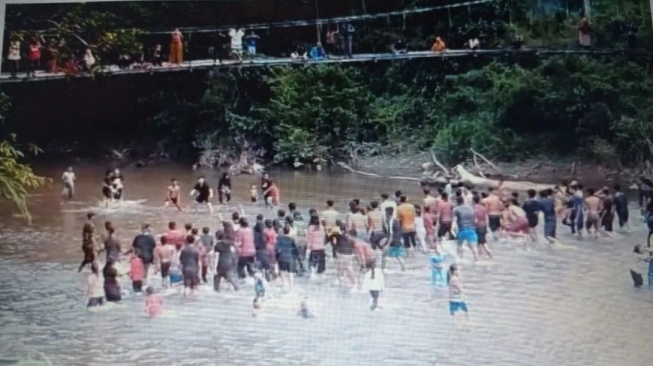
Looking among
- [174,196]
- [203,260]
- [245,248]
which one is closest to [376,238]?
[245,248]

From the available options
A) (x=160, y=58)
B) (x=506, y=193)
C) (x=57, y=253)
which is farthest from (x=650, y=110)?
(x=57, y=253)

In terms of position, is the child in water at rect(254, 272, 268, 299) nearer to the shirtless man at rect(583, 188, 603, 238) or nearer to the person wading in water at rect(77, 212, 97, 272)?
the person wading in water at rect(77, 212, 97, 272)

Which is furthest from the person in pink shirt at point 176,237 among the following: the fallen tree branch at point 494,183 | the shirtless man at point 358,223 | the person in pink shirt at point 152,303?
the fallen tree branch at point 494,183

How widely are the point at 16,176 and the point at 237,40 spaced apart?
767 mm

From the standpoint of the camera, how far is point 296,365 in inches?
98.8

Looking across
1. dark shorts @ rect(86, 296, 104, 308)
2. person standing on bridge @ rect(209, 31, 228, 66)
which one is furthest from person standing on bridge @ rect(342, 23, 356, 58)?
dark shorts @ rect(86, 296, 104, 308)

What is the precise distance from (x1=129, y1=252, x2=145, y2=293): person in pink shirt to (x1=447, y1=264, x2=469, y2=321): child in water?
0.87 metres

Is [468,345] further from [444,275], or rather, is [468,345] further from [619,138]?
[619,138]

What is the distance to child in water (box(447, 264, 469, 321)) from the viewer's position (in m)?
2.58

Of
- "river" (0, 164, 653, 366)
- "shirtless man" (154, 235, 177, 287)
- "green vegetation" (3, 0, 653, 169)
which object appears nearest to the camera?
"river" (0, 164, 653, 366)

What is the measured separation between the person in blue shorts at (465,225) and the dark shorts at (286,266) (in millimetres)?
478

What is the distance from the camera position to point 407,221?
2680mm

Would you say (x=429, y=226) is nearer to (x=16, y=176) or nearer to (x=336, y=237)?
(x=336, y=237)

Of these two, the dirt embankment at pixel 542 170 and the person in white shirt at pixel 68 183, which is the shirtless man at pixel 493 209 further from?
the person in white shirt at pixel 68 183
